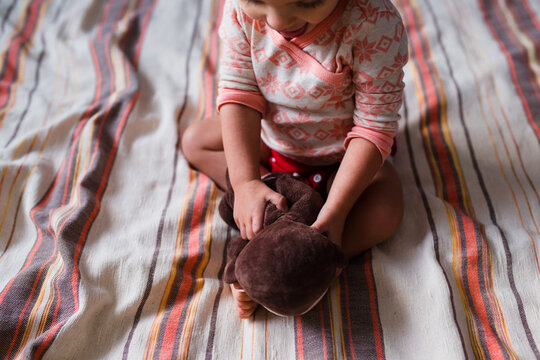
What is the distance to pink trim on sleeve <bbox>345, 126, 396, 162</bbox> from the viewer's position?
25.5 inches

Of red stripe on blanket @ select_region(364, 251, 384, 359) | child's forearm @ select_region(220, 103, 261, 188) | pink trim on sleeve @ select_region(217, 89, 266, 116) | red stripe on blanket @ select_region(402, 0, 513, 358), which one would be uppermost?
pink trim on sleeve @ select_region(217, 89, 266, 116)

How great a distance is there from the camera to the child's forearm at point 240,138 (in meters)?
0.69

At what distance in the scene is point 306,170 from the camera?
772mm

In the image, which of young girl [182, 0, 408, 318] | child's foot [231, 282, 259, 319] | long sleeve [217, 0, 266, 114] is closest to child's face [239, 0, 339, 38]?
young girl [182, 0, 408, 318]

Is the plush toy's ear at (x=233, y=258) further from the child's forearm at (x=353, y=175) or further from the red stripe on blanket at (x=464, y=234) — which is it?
the red stripe on blanket at (x=464, y=234)

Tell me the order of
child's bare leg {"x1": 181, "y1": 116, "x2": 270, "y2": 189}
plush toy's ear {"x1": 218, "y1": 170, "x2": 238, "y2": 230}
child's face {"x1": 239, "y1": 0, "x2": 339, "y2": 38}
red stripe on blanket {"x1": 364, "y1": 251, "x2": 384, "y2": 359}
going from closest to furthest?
child's face {"x1": 239, "y1": 0, "x2": 339, "y2": 38}
red stripe on blanket {"x1": 364, "y1": 251, "x2": 384, "y2": 359}
plush toy's ear {"x1": 218, "y1": 170, "x2": 238, "y2": 230}
child's bare leg {"x1": 181, "y1": 116, "x2": 270, "y2": 189}

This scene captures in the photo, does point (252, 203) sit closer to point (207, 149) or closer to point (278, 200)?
point (278, 200)

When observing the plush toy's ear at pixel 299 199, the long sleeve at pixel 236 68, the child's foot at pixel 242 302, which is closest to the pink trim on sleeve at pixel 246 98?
the long sleeve at pixel 236 68

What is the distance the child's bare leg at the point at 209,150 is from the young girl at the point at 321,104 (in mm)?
91

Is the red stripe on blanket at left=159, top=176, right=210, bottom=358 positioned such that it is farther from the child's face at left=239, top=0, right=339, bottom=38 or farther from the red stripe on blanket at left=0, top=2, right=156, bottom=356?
the child's face at left=239, top=0, right=339, bottom=38

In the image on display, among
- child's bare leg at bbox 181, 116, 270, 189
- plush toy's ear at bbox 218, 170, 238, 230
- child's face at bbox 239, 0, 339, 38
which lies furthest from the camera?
child's bare leg at bbox 181, 116, 270, 189

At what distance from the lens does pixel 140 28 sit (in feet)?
3.84

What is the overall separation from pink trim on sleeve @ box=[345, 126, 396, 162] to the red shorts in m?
0.10

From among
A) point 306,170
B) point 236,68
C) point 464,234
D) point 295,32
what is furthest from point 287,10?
point 464,234
